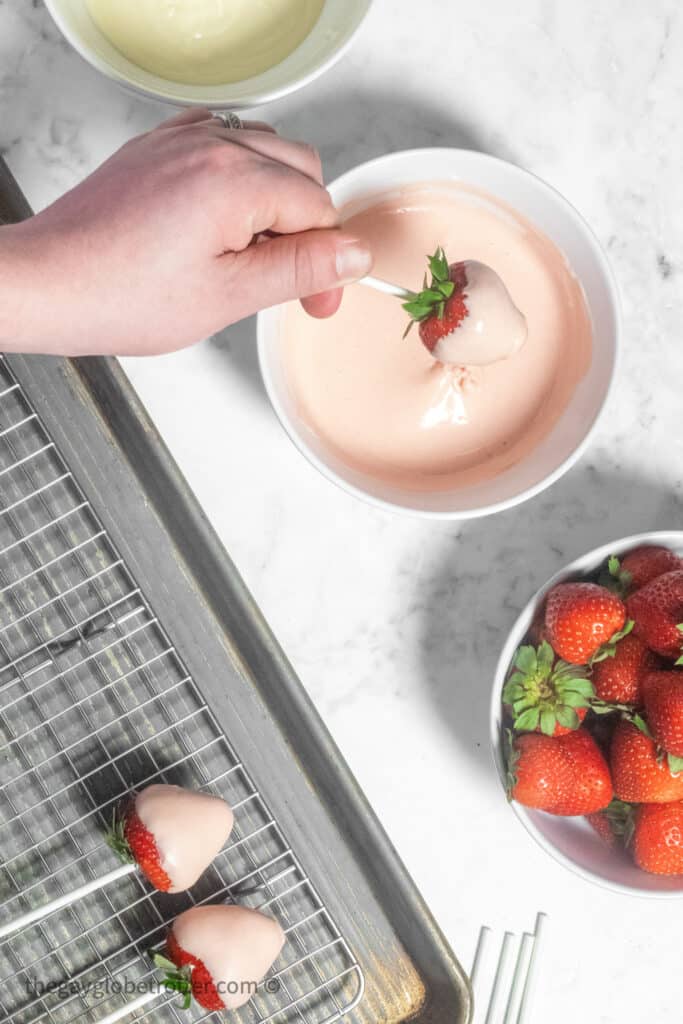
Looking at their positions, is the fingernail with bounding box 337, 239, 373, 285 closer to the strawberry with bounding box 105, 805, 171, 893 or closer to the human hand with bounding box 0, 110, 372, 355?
the human hand with bounding box 0, 110, 372, 355

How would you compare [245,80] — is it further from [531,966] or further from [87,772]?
[531,966]

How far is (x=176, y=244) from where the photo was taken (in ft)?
2.32

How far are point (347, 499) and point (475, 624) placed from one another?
0.17 m

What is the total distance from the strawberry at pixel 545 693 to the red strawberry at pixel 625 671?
0.7 inches

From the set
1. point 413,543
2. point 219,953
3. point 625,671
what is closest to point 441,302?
point 413,543

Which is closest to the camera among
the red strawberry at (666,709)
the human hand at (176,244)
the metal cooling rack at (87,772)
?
the human hand at (176,244)

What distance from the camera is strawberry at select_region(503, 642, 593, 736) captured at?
0.84 m

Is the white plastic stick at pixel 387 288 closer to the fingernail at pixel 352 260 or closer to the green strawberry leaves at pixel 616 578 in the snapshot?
the fingernail at pixel 352 260

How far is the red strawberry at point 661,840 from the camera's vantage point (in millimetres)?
841

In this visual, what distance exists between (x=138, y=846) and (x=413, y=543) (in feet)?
1.21

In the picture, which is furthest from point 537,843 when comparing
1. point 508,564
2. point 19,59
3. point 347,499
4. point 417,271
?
point 19,59

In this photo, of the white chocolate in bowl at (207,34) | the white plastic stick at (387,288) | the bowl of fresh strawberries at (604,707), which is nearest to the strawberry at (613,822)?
the bowl of fresh strawberries at (604,707)

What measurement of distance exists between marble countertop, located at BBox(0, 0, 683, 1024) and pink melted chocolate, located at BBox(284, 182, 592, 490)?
0.25 feet

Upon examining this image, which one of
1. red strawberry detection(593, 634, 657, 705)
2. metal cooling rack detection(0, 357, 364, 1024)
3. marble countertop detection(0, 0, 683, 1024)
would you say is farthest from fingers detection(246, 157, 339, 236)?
red strawberry detection(593, 634, 657, 705)
